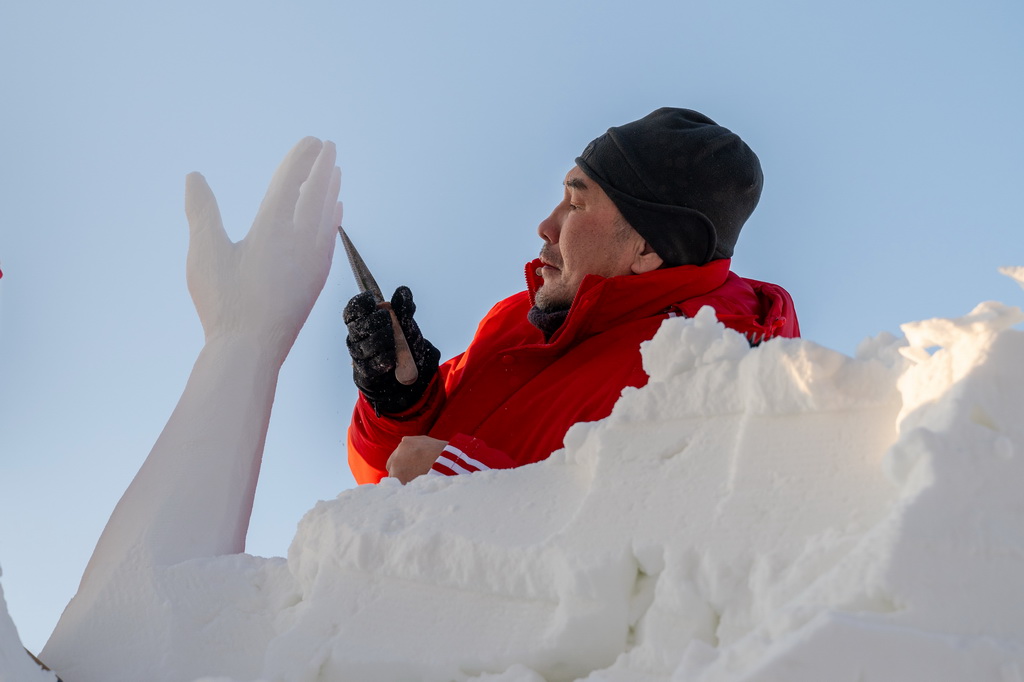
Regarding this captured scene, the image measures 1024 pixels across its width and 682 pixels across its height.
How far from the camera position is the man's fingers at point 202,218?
257 centimetres

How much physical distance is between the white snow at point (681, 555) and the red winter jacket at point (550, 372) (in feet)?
2.17

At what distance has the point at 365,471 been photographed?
3.02 m

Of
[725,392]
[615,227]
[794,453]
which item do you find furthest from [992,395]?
[615,227]

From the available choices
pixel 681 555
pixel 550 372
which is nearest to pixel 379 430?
pixel 550 372

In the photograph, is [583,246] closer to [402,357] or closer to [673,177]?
[673,177]

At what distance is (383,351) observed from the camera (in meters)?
2.72

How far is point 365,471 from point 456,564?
4.62 feet

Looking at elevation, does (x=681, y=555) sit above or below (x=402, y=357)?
below

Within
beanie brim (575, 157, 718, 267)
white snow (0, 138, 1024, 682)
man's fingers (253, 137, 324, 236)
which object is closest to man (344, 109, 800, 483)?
beanie brim (575, 157, 718, 267)

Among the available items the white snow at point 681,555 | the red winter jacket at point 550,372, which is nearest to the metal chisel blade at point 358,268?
the red winter jacket at point 550,372

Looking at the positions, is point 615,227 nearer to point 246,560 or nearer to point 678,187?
point 678,187

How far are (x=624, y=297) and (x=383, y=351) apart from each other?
651 mm

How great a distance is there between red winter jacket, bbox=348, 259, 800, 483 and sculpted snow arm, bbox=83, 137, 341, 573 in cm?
45

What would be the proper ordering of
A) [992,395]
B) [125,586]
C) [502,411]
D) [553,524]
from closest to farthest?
[992,395] → [553,524] → [125,586] → [502,411]
